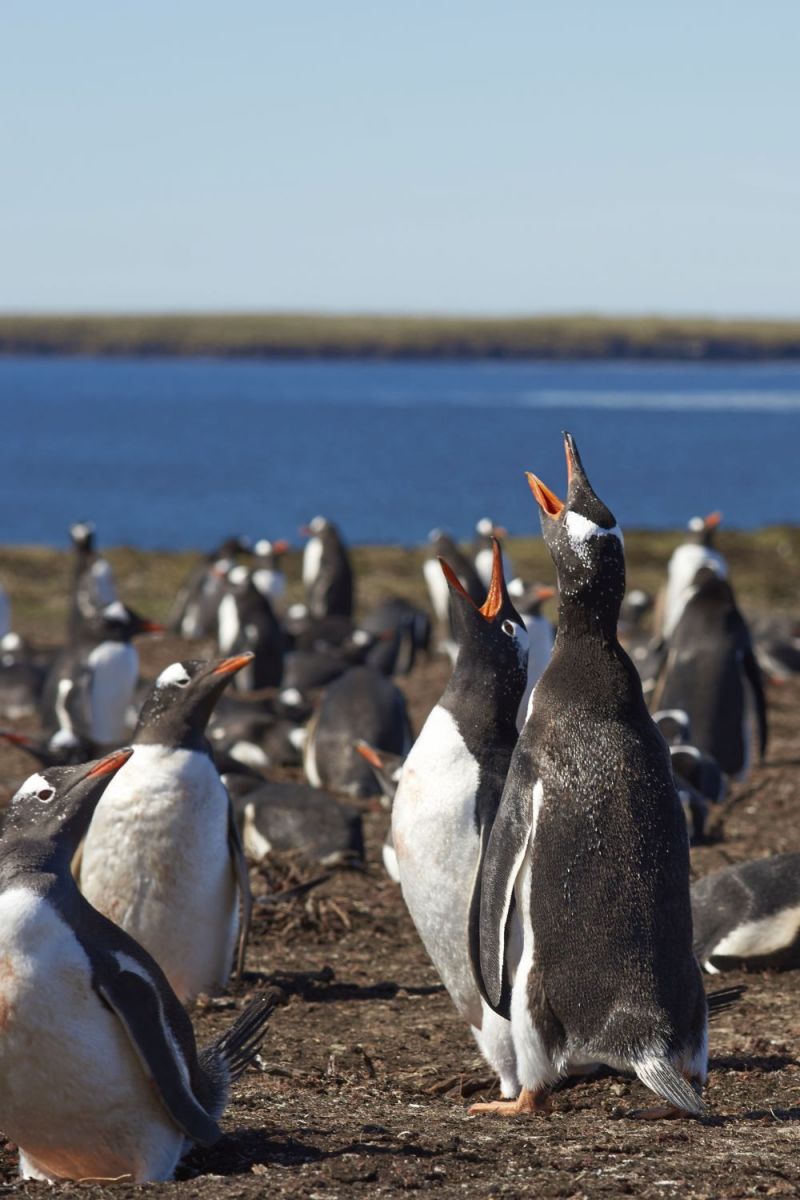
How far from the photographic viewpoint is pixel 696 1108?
4703mm

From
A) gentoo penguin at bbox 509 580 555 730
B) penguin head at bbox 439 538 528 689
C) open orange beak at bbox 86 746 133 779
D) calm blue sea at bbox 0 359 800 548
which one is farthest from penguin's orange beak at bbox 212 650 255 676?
calm blue sea at bbox 0 359 800 548

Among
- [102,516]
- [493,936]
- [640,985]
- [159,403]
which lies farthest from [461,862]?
[159,403]

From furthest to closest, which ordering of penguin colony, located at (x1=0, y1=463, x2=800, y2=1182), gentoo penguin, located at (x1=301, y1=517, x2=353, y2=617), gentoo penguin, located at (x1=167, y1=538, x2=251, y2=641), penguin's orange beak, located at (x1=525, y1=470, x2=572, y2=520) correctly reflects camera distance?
gentoo penguin, located at (x1=301, y1=517, x2=353, y2=617)
gentoo penguin, located at (x1=167, y1=538, x2=251, y2=641)
penguin's orange beak, located at (x1=525, y1=470, x2=572, y2=520)
penguin colony, located at (x1=0, y1=463, x2=800, y2=1182)

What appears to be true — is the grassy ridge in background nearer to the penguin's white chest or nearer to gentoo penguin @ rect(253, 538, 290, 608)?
the penguin's white chest

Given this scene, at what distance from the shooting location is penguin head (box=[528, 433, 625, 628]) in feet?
16.6

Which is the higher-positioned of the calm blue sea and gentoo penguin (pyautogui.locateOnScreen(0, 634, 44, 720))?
gentoo penguin (pyautogui.locateOnScreen(0, 634, 44, 720))

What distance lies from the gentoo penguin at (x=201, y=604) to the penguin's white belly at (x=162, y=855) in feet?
41.0

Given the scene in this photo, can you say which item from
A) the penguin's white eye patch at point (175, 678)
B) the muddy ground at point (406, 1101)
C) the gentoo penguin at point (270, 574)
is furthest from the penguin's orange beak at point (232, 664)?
the gentoo penguin at point (270, 574)

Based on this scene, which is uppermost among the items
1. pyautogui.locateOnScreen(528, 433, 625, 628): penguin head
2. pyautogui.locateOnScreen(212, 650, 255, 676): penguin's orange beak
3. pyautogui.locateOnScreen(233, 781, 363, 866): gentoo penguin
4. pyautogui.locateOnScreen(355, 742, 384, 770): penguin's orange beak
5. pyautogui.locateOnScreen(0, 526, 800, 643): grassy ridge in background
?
pyautogui.locateOnScreen(528, 433, 625, 628): penguin head

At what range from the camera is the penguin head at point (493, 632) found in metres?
5.96

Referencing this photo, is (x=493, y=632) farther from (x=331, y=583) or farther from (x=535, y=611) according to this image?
(x=331, y=583)

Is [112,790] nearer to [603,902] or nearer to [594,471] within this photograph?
[603,902]

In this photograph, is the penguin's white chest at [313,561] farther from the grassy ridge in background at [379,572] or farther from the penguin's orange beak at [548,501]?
the penguin's orange beak at [548,501]

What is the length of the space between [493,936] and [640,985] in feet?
1.51
